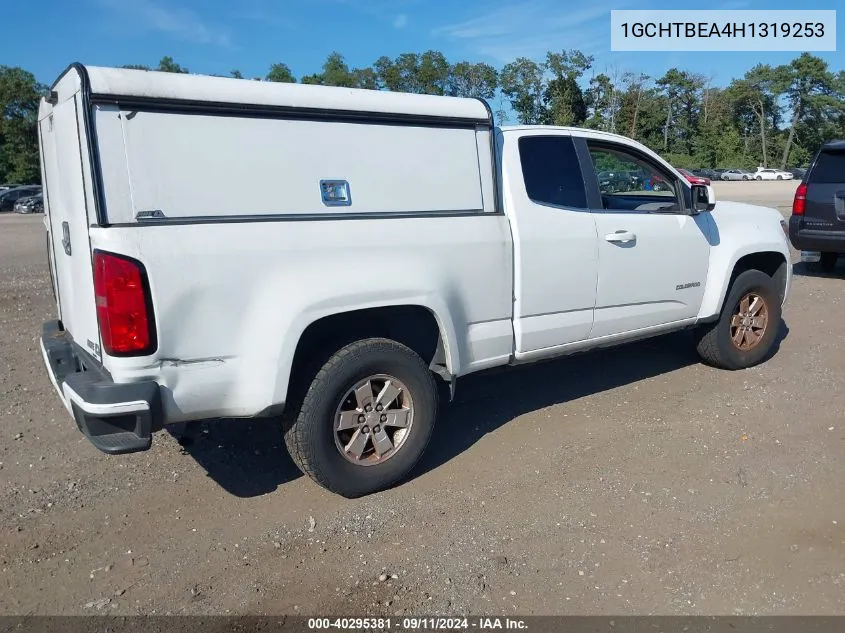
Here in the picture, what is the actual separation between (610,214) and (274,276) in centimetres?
253

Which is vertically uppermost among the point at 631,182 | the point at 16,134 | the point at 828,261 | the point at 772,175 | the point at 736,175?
the point at 16,134

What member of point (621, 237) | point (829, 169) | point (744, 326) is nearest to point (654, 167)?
point (621, 237)

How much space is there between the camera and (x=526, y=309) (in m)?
4.43

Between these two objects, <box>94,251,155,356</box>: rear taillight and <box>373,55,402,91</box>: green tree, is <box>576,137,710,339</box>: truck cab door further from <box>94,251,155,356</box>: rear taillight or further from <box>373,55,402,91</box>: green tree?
<box>373,55,402,91</box>: green tree

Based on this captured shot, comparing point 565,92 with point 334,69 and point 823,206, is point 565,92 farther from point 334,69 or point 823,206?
point 823,206

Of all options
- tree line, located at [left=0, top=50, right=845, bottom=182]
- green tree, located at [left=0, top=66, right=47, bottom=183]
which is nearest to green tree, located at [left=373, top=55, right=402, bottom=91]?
tree line, located at [left=0, top=50, right=845, bottom=182]

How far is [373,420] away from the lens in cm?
389

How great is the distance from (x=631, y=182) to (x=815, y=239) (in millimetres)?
5786

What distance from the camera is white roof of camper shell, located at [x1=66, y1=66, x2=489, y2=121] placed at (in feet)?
10.3

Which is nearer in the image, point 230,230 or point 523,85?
point 230,230

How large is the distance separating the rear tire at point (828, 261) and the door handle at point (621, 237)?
751 cm

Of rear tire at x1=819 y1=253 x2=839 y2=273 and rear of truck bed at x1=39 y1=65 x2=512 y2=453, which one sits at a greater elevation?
rear of truck bed at x1=39 y1=65 x2=512 y2=453

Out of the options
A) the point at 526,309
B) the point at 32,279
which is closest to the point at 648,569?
the point at 526,309

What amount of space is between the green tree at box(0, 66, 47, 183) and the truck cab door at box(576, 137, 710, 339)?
62.8 meters
